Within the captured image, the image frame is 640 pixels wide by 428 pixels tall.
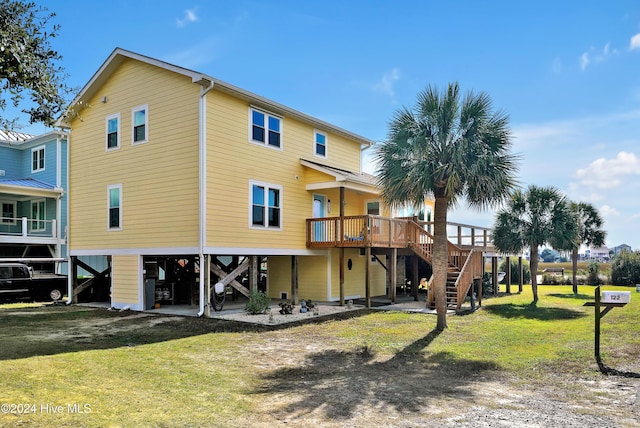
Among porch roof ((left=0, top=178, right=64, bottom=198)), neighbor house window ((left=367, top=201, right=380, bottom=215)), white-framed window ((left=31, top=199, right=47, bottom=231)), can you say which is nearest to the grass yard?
neighbor house window ((left=367, top=201, right=380, bottom=215))

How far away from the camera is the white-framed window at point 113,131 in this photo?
1725 cm

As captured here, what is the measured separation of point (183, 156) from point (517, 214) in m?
15.1

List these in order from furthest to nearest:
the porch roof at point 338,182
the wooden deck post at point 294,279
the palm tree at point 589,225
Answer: the palm tree at point 589,225
the wooden deck post at point 294,279
the porch roof at point 338,182

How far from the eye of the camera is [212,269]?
15.1 metres

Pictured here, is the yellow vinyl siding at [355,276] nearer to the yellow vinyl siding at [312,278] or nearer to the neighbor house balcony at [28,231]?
the yellow vinyl siding at [312,278]

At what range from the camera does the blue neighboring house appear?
23.8 metres

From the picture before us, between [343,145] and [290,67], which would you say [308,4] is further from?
[343,145]

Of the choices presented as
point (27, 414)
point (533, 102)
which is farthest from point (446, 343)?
point (533, 102)

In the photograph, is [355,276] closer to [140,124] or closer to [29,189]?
[140,124]

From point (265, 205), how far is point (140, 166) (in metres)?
4.54

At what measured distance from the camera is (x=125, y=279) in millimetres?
16797

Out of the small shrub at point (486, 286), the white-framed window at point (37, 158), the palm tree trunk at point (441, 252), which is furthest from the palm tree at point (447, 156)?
the white-framed window at point (37, 158)

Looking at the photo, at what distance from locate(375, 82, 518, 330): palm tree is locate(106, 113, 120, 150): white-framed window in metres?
10.5

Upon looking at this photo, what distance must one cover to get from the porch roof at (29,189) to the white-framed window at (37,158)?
4.68 ft
